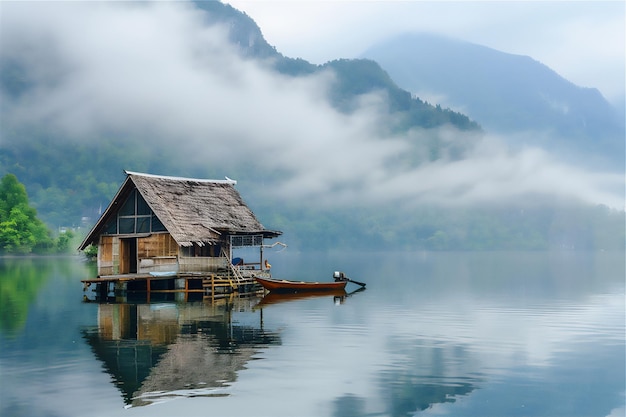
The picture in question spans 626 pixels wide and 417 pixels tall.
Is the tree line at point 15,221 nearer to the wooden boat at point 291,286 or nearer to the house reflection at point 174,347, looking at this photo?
the wooden boat at point 291,286

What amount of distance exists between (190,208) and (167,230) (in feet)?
10.2

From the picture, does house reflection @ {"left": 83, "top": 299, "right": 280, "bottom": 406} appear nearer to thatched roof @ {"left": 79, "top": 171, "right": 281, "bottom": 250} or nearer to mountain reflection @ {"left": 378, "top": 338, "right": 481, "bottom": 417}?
mountain reflection @ {"left": 378, "top": 338, "right": 481, "bottom": 417}

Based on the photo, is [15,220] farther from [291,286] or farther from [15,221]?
[291,286]

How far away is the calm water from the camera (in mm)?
18438

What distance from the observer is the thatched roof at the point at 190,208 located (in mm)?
44844

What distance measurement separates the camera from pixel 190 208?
47.3 m

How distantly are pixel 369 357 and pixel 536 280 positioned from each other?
1939 inches

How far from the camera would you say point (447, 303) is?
148ft

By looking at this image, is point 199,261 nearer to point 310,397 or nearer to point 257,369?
point 257,369

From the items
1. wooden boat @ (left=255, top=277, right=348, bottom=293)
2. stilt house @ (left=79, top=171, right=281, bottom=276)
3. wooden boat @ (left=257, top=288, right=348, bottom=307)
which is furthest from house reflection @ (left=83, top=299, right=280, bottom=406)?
wooden boat @ (left=255, top=277, right=348, bottom=293)

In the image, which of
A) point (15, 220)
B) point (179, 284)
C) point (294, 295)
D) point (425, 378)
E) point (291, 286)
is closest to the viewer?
point (425, 378)

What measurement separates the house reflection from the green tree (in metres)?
76.3

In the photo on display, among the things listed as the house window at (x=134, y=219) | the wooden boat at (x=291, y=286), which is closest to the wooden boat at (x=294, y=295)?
the wooden boat at (x=291, y=286)

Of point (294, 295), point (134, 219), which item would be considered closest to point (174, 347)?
point (134, 219)
